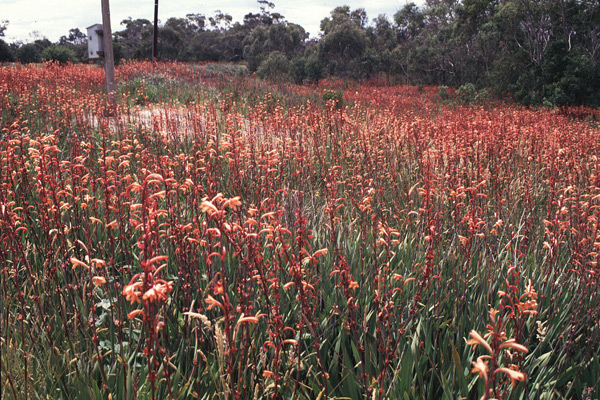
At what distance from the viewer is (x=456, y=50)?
2852cm

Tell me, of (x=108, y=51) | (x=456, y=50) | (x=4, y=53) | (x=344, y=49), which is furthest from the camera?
(x=4, y=53)

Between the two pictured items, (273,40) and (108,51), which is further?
(273,40)

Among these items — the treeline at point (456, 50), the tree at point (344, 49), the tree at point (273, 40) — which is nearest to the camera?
the treeline at point (456, 50)

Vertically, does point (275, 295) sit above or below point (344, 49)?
below

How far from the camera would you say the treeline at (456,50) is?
19938 millimetres

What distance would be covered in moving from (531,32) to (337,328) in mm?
22865

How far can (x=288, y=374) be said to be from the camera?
195 centimetres

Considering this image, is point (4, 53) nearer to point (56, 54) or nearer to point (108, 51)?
point (56, 54)

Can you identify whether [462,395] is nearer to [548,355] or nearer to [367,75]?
[548,355]

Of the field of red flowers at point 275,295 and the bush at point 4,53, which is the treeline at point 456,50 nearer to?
the bush at point 4,53

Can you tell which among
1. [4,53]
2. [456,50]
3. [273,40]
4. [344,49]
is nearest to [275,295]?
[456,50]

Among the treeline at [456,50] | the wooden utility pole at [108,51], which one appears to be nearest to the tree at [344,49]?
the treeline at [456,50]

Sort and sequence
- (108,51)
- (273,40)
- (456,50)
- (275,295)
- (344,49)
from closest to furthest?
1. (275,295)
2. (108,51)
3. (456,50)
4. (344,49)
5. (273,40)

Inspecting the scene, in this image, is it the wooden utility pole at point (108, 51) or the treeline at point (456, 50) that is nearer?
the wooden utility pole at point (108, 51)
